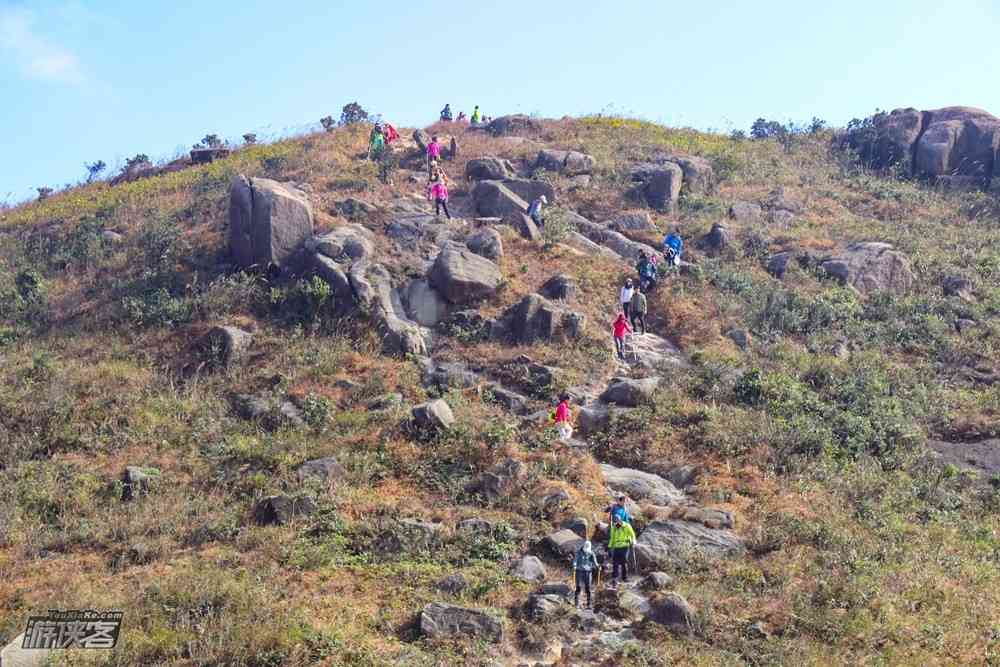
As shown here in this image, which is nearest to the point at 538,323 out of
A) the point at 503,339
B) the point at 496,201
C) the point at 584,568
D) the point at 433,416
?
the point at 503,339

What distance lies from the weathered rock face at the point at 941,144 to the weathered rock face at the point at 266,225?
26918 millimetres

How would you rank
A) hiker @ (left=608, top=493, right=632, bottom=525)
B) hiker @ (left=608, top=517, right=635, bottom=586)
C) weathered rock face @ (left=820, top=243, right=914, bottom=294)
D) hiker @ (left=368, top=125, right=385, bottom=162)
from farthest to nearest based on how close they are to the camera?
hiker @ (left=368, top=125, right=385, bottom=162), weathered rock face @ (left=820, top=243, right=914, bottom=294), hiker @ (left=608, top=493, right=632, bottom=525), hiker @ (left=608, top=517, right=635, bottom=586)

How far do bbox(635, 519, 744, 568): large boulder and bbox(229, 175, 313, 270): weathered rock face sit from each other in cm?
1346

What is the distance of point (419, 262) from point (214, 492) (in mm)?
10723

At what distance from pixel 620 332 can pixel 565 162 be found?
1412 cm

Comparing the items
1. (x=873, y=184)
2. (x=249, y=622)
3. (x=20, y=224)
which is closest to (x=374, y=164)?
(x=20, y=224)

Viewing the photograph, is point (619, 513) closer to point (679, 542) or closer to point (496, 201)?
point (679, 542)

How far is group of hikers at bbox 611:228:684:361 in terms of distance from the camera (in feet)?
75.2

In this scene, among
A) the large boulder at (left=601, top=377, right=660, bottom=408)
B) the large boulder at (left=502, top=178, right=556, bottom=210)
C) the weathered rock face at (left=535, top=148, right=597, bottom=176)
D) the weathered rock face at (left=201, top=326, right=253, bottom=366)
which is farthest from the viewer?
the weathered rock face at (left=535, top=148, right=597, bottom=176)

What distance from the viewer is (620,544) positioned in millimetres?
14289

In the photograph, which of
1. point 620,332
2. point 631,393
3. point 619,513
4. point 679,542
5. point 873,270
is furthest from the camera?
point 873,270

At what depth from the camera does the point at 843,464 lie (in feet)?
60.0

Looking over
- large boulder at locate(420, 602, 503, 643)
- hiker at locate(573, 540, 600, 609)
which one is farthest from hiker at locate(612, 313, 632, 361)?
large boulder at locate(420, 602, 503, 643)

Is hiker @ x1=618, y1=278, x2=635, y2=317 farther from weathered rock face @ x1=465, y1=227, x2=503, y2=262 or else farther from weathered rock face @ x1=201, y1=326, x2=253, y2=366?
weathered rock face @ x1=201, y1=326, x2=253, y2=366
